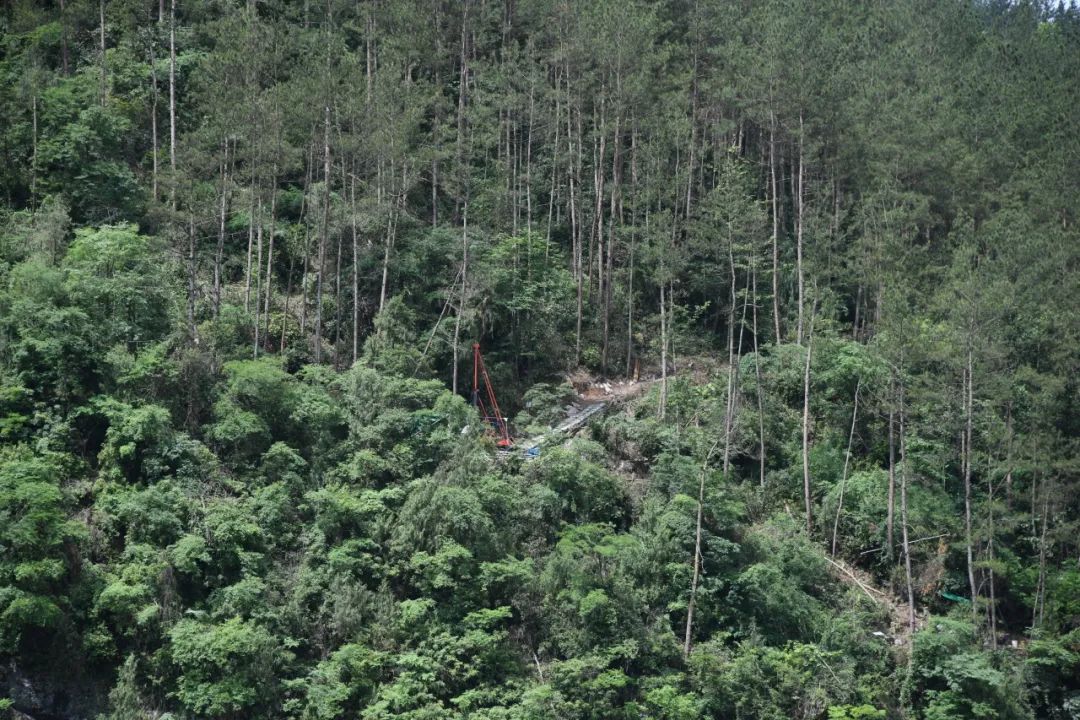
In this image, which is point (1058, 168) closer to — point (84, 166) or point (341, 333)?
point (341, 333)

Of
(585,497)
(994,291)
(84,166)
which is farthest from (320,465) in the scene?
(994,291)

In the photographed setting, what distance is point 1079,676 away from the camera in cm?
3269

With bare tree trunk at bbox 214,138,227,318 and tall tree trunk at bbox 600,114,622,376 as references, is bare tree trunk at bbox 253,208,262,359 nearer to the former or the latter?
bare tree trunk at bbox 214,138,227,318

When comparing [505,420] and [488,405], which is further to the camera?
[488,405]

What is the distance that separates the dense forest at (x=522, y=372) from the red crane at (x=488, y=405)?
0.49 metres

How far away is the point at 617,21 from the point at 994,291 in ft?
53.3

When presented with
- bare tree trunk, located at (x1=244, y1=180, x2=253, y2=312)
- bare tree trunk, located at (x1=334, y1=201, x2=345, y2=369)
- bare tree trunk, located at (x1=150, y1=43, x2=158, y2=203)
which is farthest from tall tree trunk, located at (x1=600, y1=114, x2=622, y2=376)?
bare tree trunk, located at (x1=150, y1=43, x2=158, y2=203)

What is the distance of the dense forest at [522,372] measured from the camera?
2828 centimetres

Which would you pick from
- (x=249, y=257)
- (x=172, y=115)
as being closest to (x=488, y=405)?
(x=249, y=257)

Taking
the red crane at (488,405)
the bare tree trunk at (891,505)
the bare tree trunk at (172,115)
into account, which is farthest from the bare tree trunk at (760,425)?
the bare tree trunk at (172,115)

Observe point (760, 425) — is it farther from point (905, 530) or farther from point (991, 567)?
point (991, 567)

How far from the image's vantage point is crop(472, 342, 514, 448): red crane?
35125 mm

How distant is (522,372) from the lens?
39.9 metres

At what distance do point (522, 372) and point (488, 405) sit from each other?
2.64 metres
